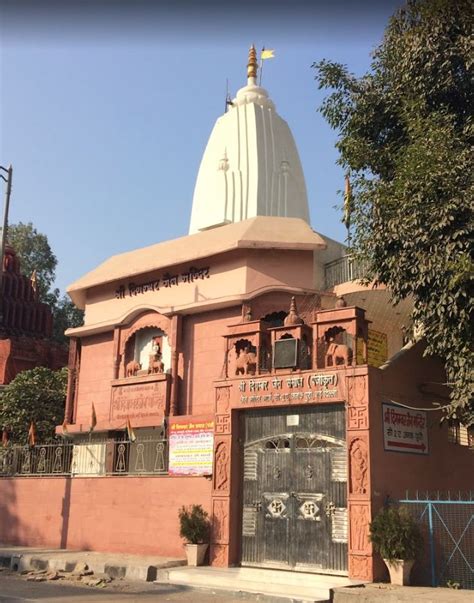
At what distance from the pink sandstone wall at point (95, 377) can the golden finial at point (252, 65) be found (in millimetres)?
17187

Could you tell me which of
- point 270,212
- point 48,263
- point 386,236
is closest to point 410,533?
point 386,236

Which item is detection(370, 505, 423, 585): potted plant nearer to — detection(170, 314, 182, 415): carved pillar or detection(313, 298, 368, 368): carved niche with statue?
detection(313, 298, 368, 368): carved niche with statue

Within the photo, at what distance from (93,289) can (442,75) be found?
39.9 feet

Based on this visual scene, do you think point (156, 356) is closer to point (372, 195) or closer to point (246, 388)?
point (246, 388)

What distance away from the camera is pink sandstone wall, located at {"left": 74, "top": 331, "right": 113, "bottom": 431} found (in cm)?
1964

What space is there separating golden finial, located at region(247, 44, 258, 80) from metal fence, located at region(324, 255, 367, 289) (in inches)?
696

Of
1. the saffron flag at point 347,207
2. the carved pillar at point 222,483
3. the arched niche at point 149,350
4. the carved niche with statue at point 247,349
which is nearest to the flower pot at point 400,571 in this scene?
the carved pillar at point 222,483

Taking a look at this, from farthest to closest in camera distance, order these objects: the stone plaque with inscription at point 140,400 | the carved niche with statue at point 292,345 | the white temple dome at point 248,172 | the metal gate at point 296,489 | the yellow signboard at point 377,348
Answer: the white temple dome at point 248,172, the stone plaque with inscription at point 140,400, the yellow signboard at point 377,348, the carved niche with statue at point 292,345, the metal gate at point 296,489

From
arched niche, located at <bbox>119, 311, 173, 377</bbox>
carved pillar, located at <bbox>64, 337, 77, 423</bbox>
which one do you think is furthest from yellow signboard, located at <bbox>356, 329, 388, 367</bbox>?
carved pillar, located at <bbox>64, 337, 77, 423</bbox>

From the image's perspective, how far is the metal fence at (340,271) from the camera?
1656 centimetres

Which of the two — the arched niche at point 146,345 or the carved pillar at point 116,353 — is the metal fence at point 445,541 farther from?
the carved pillar at point 116,353

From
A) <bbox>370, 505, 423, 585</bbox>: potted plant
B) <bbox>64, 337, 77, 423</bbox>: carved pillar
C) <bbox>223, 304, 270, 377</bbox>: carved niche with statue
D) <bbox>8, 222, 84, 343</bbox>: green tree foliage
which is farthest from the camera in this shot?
<bbox>8, 222, 84, 343</bbox>: green tree foliage

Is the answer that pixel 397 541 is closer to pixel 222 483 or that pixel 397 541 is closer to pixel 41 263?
pixel 222 483

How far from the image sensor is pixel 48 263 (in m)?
47.4
